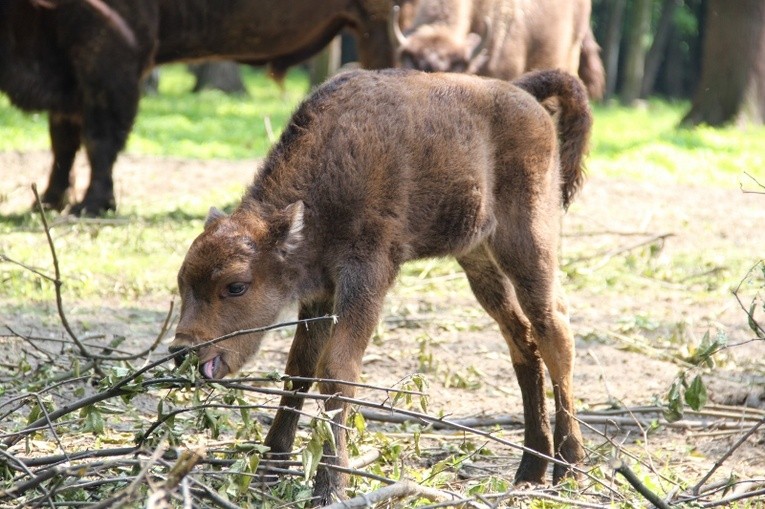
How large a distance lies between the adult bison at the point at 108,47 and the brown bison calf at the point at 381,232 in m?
5.61

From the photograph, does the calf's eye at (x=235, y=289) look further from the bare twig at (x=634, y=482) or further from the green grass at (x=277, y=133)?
the green grass at (x=277, y=133)

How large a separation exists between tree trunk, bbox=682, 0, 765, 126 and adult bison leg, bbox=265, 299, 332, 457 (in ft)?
51.0

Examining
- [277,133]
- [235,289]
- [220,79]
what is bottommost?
[220,79]

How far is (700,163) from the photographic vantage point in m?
14.7

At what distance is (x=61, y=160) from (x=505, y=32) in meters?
4.27

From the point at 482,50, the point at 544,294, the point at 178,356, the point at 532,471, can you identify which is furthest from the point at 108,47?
the point at 532,471

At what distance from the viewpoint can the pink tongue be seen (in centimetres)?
442

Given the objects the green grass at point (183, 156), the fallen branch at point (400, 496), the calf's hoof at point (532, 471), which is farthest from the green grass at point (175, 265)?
the fallen branch at point (400, 496)

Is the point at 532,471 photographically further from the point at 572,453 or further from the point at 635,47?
the point at 635,47

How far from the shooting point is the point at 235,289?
179 inches

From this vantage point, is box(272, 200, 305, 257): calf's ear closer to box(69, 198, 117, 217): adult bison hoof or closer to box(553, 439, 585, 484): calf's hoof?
box(553, 439, 585, 484): calf's hoof

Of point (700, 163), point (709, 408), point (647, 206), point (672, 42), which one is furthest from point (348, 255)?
point (672, 42)

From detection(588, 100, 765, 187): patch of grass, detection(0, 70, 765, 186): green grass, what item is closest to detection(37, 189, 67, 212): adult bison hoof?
detection(0, 70, 765, 186): green grass

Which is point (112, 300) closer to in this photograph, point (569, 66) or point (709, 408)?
point (709, 408)
